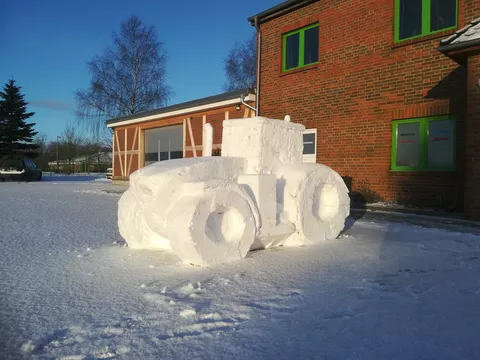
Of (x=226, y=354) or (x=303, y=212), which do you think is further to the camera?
(x=303, y=212)

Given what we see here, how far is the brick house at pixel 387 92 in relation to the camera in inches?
287

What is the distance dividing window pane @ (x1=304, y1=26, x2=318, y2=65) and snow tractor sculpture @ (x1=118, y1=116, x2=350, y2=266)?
20.1 feet

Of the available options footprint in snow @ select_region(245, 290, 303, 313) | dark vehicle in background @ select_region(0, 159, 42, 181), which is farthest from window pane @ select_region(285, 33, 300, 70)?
dark vehicle in background @ select_region(0, 159, 42, 181)

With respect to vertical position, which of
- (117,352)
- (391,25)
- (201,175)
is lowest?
(117,352)

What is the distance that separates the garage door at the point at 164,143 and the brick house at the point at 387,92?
5678 mm

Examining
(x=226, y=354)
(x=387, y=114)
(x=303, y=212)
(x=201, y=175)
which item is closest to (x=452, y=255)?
(x=303, y=212)

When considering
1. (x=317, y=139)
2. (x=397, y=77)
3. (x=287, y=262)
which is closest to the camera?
(x=287, y=262)

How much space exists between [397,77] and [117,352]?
26.3 feet

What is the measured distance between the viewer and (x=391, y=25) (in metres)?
8.52

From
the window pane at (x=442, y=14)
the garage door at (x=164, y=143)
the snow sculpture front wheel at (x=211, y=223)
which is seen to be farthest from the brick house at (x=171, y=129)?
the snow sculpture front wheel at (x=211, y=223)

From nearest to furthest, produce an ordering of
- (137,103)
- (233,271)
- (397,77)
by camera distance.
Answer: (233,271)
(397,77)
(137,103)

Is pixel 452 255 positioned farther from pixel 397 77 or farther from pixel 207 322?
pixel 397 77

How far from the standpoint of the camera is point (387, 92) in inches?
335

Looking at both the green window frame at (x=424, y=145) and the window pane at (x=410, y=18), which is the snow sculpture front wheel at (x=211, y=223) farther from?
the window pane at (x=410, y=18)
